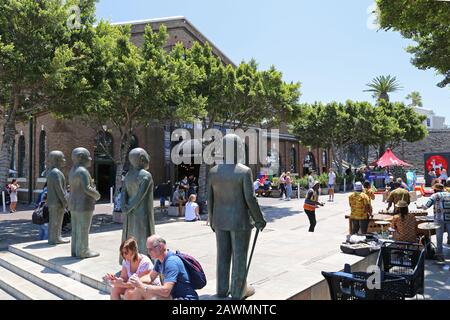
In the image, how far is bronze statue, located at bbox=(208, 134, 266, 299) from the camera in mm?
4574

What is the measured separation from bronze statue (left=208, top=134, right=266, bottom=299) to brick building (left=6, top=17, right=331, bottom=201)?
1624cm

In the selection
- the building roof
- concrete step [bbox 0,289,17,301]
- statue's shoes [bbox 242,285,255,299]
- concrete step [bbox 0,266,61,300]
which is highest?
the building roof

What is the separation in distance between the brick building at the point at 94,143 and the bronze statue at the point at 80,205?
43.2 feet

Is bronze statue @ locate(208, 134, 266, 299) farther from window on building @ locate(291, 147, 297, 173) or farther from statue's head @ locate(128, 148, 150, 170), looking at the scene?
window on building @ locate(291, 147, 297, 173)

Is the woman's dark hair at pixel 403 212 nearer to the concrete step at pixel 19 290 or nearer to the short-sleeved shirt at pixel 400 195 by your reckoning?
the short-sleeved shirt at pixel 400 195

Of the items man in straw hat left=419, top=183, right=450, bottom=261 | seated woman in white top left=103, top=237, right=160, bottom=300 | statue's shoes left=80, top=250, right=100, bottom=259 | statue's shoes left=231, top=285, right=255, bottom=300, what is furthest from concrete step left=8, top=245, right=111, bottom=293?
man in straw hat left=419, top=183, right=450, bottom=261

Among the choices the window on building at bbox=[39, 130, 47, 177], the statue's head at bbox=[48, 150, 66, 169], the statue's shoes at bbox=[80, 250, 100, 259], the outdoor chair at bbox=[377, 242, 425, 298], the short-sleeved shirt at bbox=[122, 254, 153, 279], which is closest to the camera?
the short-sleeved shirt at bbox=[122, 254, 153, 279]

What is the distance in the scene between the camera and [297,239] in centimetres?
931

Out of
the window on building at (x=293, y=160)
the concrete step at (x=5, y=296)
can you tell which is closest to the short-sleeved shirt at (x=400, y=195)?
the concrete step at (x=5, y=296)

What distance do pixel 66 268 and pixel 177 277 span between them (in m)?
3.18

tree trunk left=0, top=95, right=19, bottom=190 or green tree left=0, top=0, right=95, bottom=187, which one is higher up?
green tree left=0, top=0, right=95, bottom=187

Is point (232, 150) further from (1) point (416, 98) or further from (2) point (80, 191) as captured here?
(1) point (416, 98)

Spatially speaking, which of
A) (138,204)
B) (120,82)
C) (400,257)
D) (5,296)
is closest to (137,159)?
(138,204)

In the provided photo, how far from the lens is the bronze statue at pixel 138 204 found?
5.95 metres
